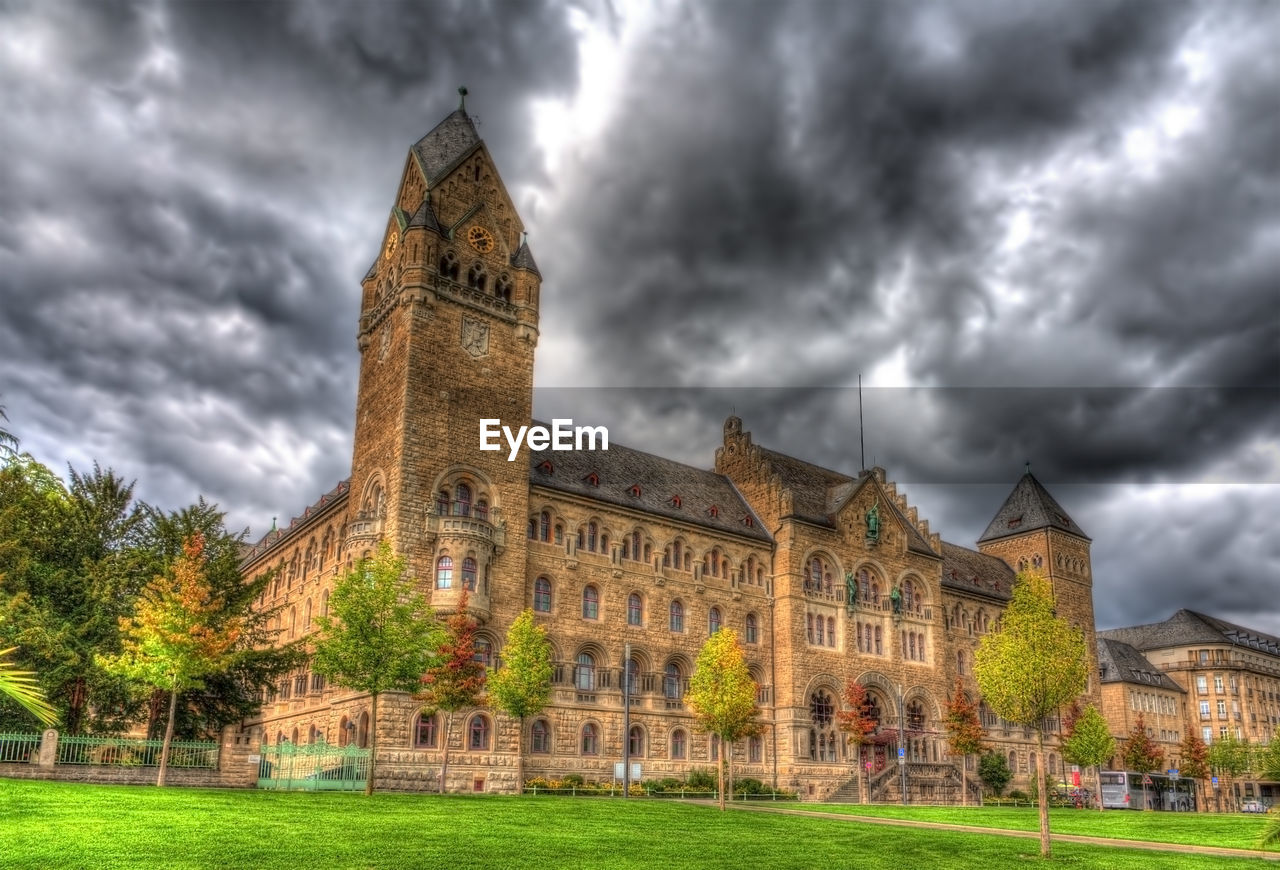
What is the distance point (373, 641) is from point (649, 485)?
86.8 feet

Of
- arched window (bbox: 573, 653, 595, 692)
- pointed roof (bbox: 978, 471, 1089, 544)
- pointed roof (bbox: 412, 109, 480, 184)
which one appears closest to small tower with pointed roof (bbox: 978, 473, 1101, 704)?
pointed roof (bbox: 978, 471, 1089, 544)

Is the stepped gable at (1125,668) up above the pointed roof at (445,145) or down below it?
below

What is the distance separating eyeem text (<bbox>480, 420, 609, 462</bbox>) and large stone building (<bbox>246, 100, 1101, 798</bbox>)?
48 cm

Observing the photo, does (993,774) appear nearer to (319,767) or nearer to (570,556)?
(570,556)

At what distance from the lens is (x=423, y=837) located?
20578 millimetres

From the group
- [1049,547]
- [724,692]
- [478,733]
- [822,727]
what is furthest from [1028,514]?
[478,733]

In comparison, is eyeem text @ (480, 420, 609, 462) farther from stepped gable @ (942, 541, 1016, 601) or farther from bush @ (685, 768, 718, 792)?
stepped gable @ (942, 541, 1016, 601)

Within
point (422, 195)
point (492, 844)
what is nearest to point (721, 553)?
point (422, 195)

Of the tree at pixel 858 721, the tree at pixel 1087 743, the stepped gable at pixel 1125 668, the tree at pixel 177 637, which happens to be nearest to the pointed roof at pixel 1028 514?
the stepped gable at pixel 1125 668

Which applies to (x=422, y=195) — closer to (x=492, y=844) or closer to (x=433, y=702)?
(x=433, y=702)

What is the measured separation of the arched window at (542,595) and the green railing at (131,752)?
19.1 m

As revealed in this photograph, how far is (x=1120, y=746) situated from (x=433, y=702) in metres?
67.0

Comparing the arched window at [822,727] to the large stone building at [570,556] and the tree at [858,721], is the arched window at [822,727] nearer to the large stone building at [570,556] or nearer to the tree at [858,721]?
the large stone building at [570,556]

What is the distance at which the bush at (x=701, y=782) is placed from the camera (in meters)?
49.8
